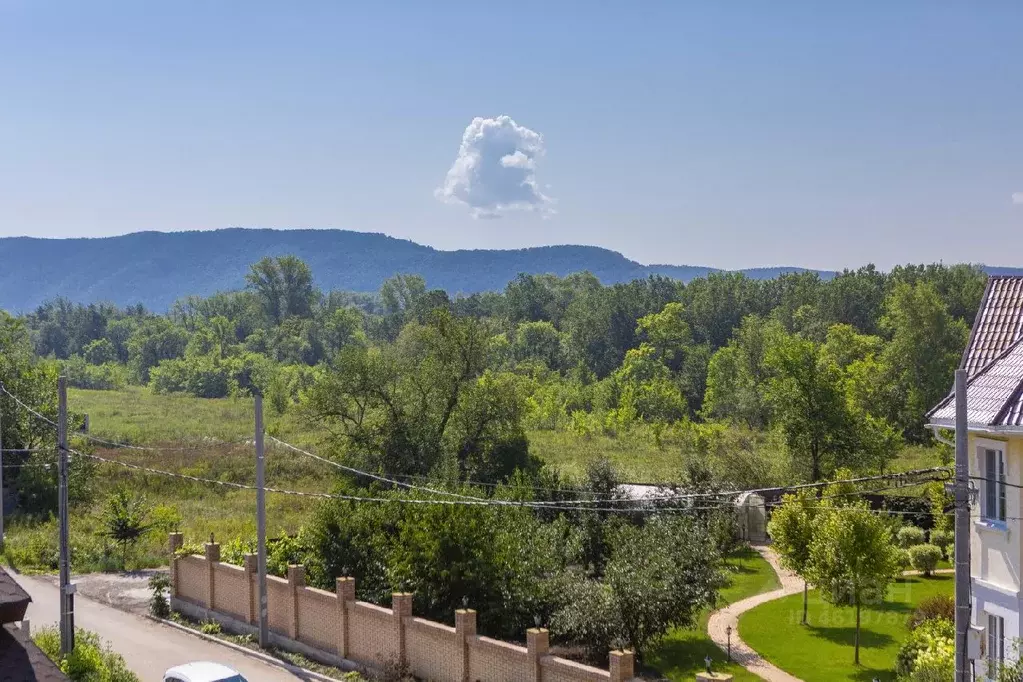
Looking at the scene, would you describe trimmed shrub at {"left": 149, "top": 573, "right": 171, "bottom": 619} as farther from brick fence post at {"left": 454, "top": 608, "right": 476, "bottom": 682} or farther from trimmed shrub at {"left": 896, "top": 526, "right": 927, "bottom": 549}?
trimmed shrub at {"left": 896, "top": 526, "right": 927, "bottom": 549}

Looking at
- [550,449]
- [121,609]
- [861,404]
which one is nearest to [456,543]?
[121,609]

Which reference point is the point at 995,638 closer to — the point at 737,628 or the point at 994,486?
the point at 994,486

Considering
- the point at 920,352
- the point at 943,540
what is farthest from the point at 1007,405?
the point at 920,352

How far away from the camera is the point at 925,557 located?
34.5 m

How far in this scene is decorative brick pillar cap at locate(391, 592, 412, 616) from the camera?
21906mm

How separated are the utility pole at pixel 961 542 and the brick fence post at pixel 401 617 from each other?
12.7 m

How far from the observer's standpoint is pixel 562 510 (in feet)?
107

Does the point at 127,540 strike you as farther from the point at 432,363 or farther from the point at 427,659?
the point at 427,659

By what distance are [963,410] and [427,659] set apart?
43.9 feet

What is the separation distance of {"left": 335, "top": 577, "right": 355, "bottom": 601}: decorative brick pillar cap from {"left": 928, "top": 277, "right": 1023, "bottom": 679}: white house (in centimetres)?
1374

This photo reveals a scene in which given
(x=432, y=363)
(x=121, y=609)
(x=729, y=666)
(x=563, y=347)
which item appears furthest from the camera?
(x=563, y=347)

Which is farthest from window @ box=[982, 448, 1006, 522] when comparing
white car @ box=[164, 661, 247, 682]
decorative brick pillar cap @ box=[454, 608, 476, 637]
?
white car @ box=[164, 661, 247, 682]

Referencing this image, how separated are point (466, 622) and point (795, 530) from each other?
12.5 meters

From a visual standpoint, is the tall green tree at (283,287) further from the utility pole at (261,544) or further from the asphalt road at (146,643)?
the utility pole at (261,544)
